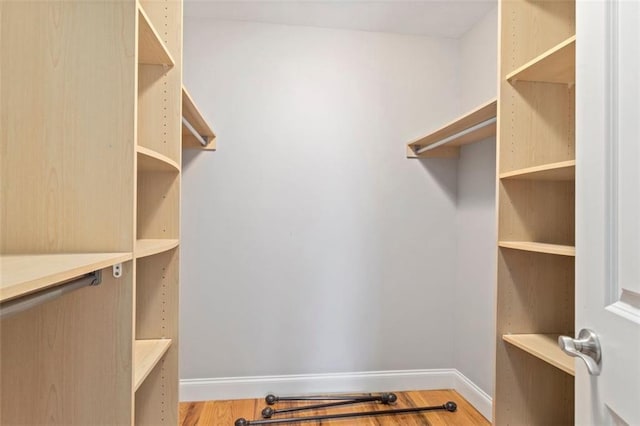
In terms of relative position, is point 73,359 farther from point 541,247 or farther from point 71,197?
point 541,247

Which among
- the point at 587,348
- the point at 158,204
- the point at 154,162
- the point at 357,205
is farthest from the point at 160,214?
the point at 587,348

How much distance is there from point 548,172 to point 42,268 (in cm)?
147

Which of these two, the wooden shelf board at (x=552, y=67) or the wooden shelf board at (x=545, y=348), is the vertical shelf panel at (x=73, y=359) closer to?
the wooden shelf board at (x=545, y=348)

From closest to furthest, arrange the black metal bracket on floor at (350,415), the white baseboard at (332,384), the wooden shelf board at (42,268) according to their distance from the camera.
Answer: the wooden shelf board at (42,268) < the black metal bracket on floor at (350,415) < the white baseboard at (332,384)

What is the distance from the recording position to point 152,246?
115cm

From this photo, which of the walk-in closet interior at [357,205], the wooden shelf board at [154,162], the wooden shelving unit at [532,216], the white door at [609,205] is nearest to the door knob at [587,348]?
the white door at [609,205]

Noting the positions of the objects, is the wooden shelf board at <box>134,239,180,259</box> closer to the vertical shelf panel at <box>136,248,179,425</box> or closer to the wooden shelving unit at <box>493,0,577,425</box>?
the vertical shelf panel at <box>136,248,179,425</box>

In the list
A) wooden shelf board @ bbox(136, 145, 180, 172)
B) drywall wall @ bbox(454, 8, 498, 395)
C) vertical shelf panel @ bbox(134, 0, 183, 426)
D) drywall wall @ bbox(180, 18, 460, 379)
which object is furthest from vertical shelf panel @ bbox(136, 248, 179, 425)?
drywall wall @ bbox(454, 8, 498, 395)

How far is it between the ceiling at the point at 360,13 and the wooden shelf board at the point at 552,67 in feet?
3.05

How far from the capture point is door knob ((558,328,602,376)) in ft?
2.11

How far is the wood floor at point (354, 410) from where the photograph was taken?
1.91 m

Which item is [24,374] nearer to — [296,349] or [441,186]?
[296,349]

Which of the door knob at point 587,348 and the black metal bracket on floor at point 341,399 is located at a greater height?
the door knob at point 587,348

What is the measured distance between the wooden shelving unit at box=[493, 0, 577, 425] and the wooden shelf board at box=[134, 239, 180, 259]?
1.31m
